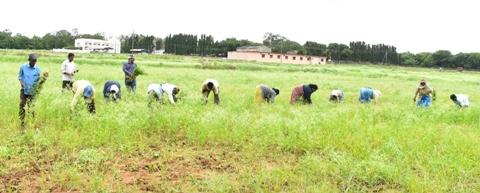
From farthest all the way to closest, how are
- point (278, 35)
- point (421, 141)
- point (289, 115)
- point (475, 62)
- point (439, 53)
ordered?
point (278, 35)
point (439, 53)
point (475, 62)
point (289, 115)
point (421, 141)

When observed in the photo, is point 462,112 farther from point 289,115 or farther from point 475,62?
point 475,62

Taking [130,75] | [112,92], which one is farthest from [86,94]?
[130,75]

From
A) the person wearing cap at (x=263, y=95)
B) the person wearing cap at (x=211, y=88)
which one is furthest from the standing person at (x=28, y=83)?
the person wearing cap at (x=263, y=95)

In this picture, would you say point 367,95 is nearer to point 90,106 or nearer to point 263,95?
point 263,95

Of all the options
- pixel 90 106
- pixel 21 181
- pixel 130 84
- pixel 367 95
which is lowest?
pixel 21 181

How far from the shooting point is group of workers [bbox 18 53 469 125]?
9.13 metres

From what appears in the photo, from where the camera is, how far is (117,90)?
37.1 ft

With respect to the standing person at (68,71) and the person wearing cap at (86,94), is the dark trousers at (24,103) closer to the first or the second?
the person wearing cap at (86,94)

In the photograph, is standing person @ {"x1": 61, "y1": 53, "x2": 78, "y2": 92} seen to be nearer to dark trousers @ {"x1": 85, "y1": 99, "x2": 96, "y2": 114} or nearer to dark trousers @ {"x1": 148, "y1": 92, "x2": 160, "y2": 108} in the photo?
dark trousers @ {"x1": 148, "y1": 92, "x2": 160, "y2": 108}

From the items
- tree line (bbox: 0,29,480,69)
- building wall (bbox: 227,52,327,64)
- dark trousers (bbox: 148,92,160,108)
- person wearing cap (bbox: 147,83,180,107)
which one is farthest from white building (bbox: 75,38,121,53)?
dark trousers (bbox: 148,92,160,108)

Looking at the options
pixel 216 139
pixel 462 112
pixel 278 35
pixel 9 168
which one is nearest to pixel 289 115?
pixel 216 139

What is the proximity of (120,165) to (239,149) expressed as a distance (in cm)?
191

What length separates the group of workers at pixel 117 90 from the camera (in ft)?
30.0

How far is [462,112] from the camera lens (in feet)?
39.1
